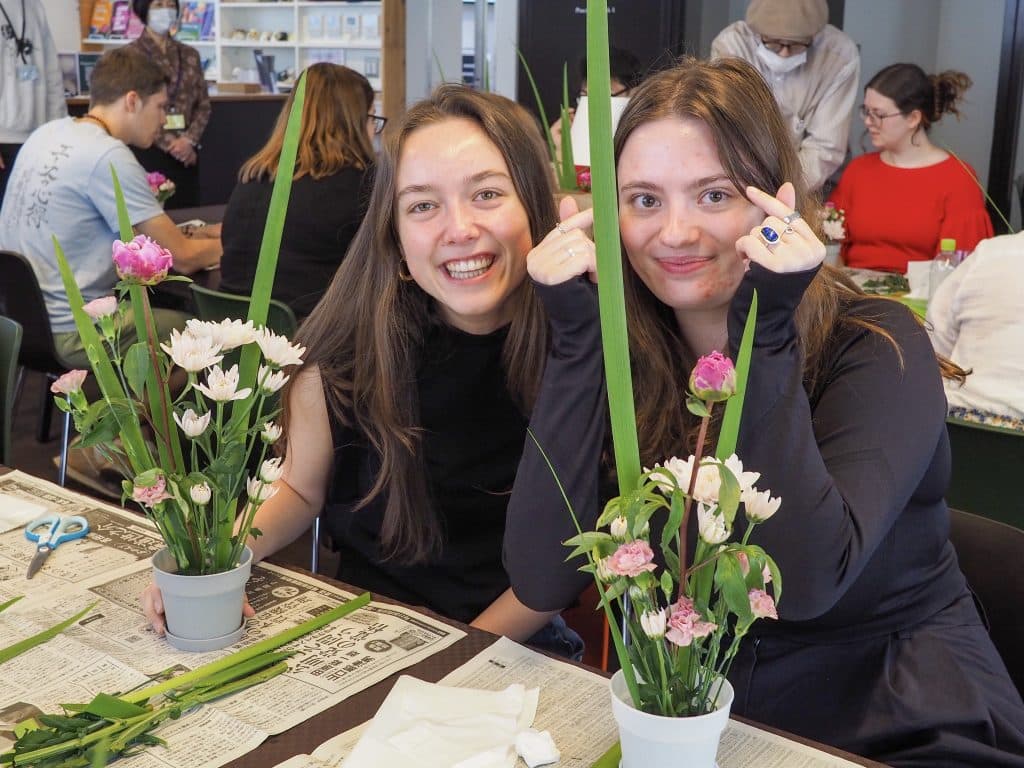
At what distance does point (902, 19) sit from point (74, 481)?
15.6ft

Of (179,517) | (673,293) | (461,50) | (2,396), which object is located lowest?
(2,396)

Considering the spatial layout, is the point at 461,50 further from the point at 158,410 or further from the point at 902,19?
the point at 158,410

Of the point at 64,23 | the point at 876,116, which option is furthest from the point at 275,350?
the point at 64,23

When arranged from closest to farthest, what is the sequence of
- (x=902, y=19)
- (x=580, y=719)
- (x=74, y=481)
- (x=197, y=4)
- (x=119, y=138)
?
1. (x=580, y=719)
2. (x=74, y=481)
3. (x=119, y=138)
4. (x=902, y=19)
5. (x=197, y=4)

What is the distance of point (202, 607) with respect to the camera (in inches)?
49.8

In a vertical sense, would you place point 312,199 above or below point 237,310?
above

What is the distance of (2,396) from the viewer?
7.38 ft

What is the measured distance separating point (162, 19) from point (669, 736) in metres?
5.91

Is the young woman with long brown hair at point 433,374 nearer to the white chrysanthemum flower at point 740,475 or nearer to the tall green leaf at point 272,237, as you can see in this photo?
the tall green leaf at point 272,237

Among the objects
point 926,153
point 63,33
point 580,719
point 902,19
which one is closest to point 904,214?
point 926,153

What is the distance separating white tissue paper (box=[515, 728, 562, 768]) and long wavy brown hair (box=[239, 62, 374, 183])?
2420 mm

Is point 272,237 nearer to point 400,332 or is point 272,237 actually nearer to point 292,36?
point 400,332

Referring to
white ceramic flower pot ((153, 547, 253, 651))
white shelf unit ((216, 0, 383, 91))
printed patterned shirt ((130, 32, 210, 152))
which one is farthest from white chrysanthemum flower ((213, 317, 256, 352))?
white shelf unit ((216, 0, 383, 91))

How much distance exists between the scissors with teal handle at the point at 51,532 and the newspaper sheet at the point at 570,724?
63 cm
